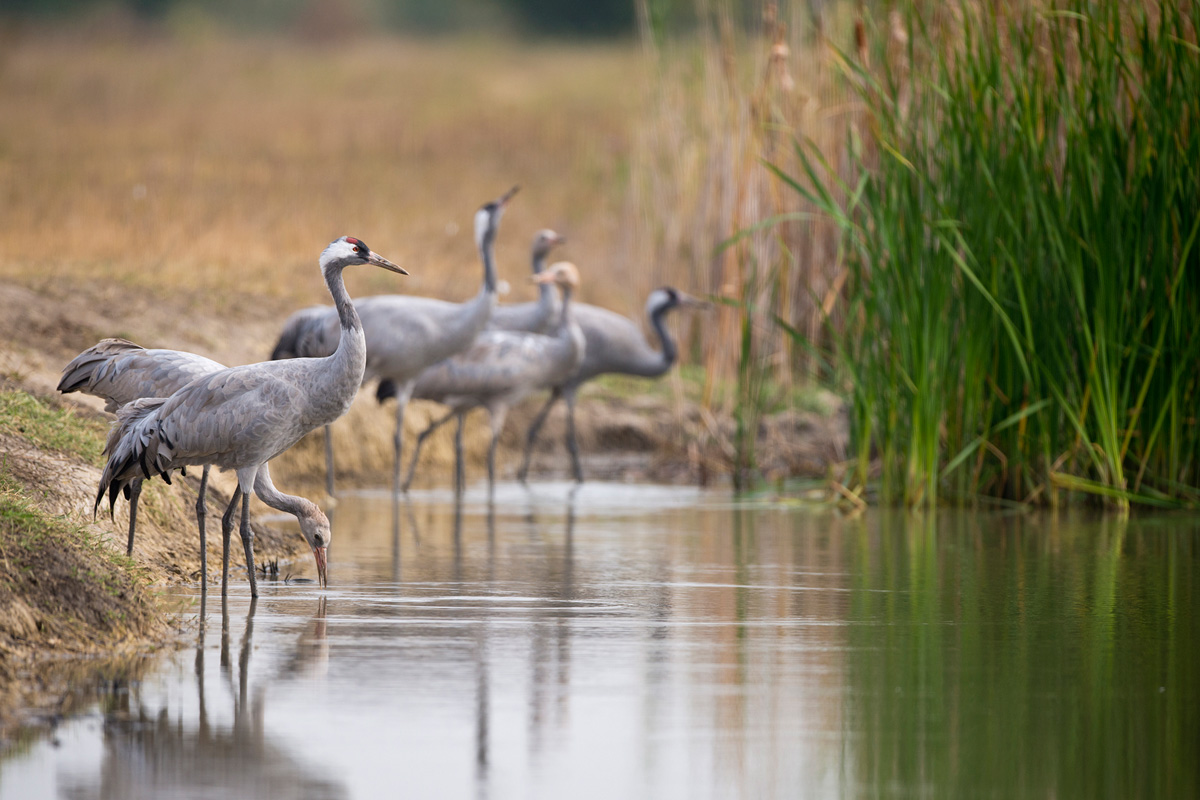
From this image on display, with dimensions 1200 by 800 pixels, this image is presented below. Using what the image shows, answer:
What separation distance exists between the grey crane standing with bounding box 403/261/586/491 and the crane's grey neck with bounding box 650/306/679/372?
1.20m

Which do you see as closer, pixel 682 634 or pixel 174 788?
pixel 174 788

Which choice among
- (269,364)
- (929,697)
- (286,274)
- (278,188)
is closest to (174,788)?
(929,697)

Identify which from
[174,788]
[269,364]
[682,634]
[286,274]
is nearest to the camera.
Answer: [174,788]

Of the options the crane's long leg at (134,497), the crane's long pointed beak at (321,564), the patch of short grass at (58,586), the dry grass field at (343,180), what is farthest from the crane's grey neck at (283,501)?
the dry grass field at (343,180)

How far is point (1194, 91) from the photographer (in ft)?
30.1

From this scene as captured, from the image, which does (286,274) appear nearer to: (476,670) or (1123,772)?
(476,670)

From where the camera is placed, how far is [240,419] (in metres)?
6.37

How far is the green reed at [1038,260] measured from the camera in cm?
927

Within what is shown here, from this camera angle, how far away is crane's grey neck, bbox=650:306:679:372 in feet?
47.4

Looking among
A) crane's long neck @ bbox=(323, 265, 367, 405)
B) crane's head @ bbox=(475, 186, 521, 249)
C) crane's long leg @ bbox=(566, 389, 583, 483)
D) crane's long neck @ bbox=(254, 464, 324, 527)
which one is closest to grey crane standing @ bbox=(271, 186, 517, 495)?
crane's head @ bbox=(475, 186, 521, 249)

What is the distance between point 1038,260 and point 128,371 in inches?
209

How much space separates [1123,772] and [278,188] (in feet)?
70.1

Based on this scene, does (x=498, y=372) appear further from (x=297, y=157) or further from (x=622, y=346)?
(x=297, y=157)

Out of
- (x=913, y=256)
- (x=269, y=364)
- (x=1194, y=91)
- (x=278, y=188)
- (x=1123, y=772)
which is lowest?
(x=1123, y=772)
